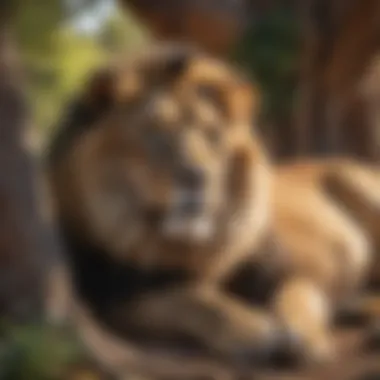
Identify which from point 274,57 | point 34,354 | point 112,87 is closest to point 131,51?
point 112,87

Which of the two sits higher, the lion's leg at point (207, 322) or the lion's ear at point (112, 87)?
the lion's ear at point (112, 87)

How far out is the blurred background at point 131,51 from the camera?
→ 0.65 metres

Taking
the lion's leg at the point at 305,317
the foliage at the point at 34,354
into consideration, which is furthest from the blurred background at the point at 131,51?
the lion's leg at the point at 305,317

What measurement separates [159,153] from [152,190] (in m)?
0.03

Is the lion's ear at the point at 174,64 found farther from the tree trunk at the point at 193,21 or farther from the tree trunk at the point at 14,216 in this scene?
the tree trunk at the point at 14,216

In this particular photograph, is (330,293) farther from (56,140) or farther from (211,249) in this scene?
(56,140)

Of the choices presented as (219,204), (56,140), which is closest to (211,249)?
(219,204)

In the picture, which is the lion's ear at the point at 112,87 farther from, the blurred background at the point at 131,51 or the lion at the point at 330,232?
the lion at the point at 330,232

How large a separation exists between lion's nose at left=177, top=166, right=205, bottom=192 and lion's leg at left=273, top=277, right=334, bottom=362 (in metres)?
0.13

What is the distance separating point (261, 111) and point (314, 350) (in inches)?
7.8

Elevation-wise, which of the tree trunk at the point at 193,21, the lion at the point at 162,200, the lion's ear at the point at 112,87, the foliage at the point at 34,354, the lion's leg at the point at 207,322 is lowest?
the foliage at the point at 34,354

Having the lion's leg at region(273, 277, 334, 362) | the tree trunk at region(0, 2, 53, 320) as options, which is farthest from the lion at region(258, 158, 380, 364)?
the tree trunk at region(0, 2, 53, 320)

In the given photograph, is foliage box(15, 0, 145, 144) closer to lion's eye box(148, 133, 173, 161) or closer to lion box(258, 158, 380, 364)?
lion's eye box(148, 133, 173, 161)

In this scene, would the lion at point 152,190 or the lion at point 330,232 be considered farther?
the lion at point 330,232
